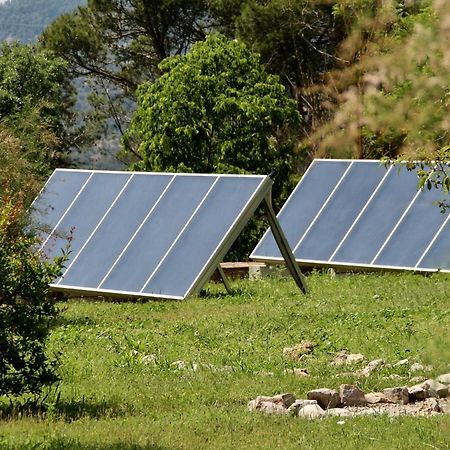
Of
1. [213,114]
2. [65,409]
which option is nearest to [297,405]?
[65,409]

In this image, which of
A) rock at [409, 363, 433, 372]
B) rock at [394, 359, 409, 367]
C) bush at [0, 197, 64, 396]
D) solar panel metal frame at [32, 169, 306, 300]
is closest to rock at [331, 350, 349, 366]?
rock at [394, 359, 409, 367]

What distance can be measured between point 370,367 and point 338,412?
71.9 inches

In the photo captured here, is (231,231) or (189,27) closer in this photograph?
(231,231)

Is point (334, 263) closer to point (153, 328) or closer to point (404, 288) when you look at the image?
point (404, 288)

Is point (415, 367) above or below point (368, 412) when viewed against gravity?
below

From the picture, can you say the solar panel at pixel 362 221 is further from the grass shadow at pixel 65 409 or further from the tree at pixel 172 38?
the tree at pixel 172 38

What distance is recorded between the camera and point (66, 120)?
132 feet

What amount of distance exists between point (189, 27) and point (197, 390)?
30.3 metres

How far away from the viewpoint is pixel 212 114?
26.6 metres

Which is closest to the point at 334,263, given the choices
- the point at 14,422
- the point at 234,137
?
the point at 234,137

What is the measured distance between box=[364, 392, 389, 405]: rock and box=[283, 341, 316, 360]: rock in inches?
93.6

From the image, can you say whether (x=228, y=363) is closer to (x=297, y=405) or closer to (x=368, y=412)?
(x=297, y=405)

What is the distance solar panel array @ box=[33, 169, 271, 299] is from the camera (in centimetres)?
1681

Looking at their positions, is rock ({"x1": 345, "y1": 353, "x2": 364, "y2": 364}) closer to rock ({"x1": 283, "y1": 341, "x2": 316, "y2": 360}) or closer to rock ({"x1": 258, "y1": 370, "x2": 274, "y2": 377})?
rock ({"x1": 283, "y1": 341, "x2": 316, "y2": 360})
